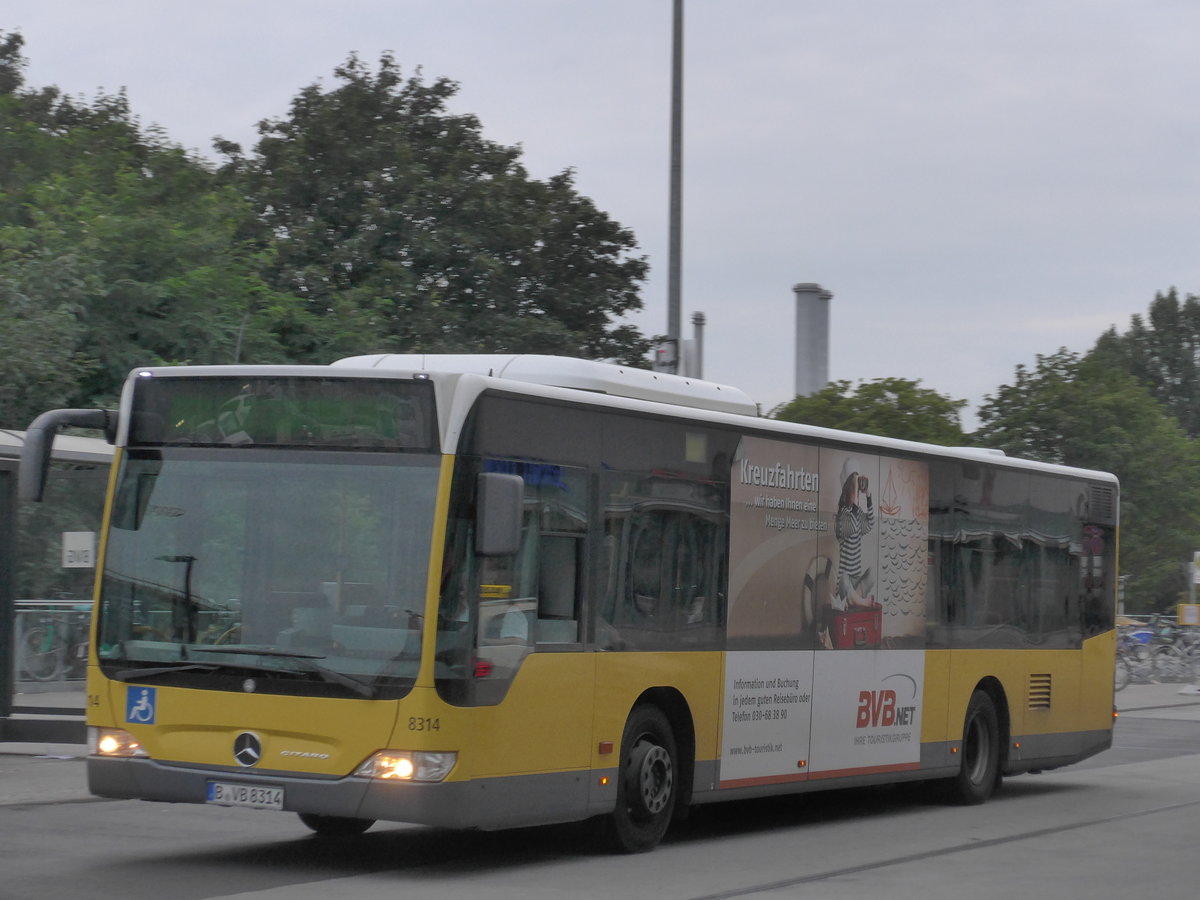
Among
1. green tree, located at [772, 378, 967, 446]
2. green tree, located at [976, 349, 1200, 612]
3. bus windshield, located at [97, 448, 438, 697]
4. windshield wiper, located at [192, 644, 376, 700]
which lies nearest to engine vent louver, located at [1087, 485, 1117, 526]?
bus windshield, located at [97, 448, 438, 697]

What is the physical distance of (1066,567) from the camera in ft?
54.7

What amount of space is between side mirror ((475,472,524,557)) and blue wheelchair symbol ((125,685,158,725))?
204cm

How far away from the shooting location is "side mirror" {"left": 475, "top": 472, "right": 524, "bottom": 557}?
927cm

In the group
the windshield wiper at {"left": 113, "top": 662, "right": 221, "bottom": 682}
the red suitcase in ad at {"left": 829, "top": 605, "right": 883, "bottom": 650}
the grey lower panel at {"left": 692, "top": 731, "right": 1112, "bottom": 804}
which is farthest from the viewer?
the red suitcase in ad at {"left": 829, "top": 605, "right": 883, "bottom": 650}

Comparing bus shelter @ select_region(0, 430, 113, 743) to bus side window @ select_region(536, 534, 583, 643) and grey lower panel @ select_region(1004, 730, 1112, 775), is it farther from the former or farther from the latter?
grey lower panel @ select_region(1004, 730, 1112, 775)

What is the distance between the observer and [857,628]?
13.4 m

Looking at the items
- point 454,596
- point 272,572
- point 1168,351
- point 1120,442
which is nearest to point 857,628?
point 454,596

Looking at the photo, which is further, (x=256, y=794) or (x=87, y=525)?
(x=87, y=525)

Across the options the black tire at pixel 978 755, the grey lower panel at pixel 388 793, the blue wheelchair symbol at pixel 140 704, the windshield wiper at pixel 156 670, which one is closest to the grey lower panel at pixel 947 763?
the black tire at pixel 978 755

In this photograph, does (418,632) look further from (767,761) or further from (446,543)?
A: (767,761)

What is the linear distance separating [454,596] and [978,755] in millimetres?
7461

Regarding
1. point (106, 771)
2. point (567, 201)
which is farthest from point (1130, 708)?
point (106, 771)

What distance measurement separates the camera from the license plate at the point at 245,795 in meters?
9.36

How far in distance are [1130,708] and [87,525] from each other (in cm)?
1944
